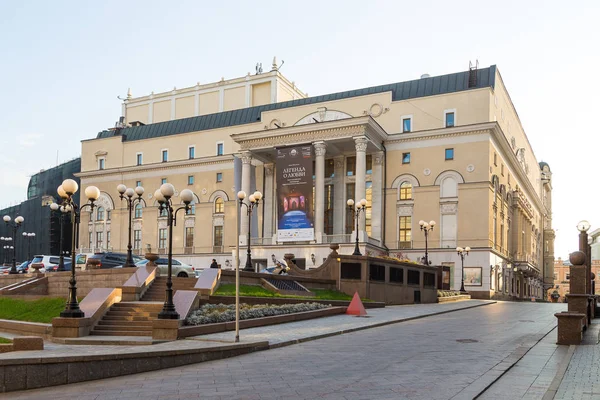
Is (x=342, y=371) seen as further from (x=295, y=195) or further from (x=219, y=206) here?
(x=219, y=206)

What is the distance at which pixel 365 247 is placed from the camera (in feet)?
183

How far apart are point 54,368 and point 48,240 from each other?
3189 inches

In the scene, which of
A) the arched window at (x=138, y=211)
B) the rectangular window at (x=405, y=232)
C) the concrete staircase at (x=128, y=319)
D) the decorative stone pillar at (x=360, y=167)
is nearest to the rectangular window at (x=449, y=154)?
the rectangular window at (x=405, y=232)

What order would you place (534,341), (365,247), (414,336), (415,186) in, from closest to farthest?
(534,341) → (414,336) → (365,247) → (415,186)

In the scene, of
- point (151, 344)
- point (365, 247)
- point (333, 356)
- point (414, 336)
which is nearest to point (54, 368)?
point (151, 344)

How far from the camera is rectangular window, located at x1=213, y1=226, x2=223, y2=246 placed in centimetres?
7012

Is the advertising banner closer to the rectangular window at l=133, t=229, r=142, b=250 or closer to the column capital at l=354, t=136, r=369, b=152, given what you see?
the column capital at l=354, t=136, r=369, b=152

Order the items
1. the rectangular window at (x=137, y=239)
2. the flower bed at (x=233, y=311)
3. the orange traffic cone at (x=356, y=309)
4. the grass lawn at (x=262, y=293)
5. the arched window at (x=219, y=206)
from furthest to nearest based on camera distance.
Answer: the rectangular window at (x=137, y=239), the arched window at (x=219, y=206), the orange traffic cone at (x=356, y=309), the grass lawn at (x=262, y=293), the flower bed at (x=233, y=311)

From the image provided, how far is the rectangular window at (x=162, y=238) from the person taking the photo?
73.0 m

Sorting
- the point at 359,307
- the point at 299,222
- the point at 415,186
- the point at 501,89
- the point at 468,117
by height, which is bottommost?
the point at 359,307

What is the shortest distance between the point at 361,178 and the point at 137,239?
1273 inches

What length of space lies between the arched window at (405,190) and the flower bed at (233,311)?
3587 cm

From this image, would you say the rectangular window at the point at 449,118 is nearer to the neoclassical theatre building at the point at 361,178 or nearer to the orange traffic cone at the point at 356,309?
the neoclassical theatre building at the point at 361,178

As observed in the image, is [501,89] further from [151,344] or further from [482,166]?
[151,344]
